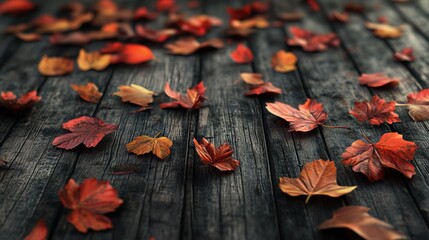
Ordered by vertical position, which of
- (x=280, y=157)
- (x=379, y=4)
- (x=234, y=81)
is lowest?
(x=379, y=4)

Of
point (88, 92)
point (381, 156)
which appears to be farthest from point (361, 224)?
point (88, 92)

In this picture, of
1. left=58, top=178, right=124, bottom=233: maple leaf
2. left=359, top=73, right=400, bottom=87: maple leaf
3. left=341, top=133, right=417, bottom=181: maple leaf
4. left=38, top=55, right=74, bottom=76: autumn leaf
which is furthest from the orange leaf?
left=38, top=55, right=74, bottom=76: autumn leaf

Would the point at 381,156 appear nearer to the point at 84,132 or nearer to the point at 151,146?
the point at 151,146

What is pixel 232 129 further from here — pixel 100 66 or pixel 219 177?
pixel 100 66

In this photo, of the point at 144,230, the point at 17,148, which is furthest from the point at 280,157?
the point at 17,148

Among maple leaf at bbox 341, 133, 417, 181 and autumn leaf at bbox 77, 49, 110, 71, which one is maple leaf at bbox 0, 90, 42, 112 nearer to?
autumn leaf at bbox 77, 49, 110, 71

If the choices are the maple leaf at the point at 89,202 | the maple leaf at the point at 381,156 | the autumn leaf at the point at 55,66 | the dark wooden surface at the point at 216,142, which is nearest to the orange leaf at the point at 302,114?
the dark wooden surface at the point at 216,142
